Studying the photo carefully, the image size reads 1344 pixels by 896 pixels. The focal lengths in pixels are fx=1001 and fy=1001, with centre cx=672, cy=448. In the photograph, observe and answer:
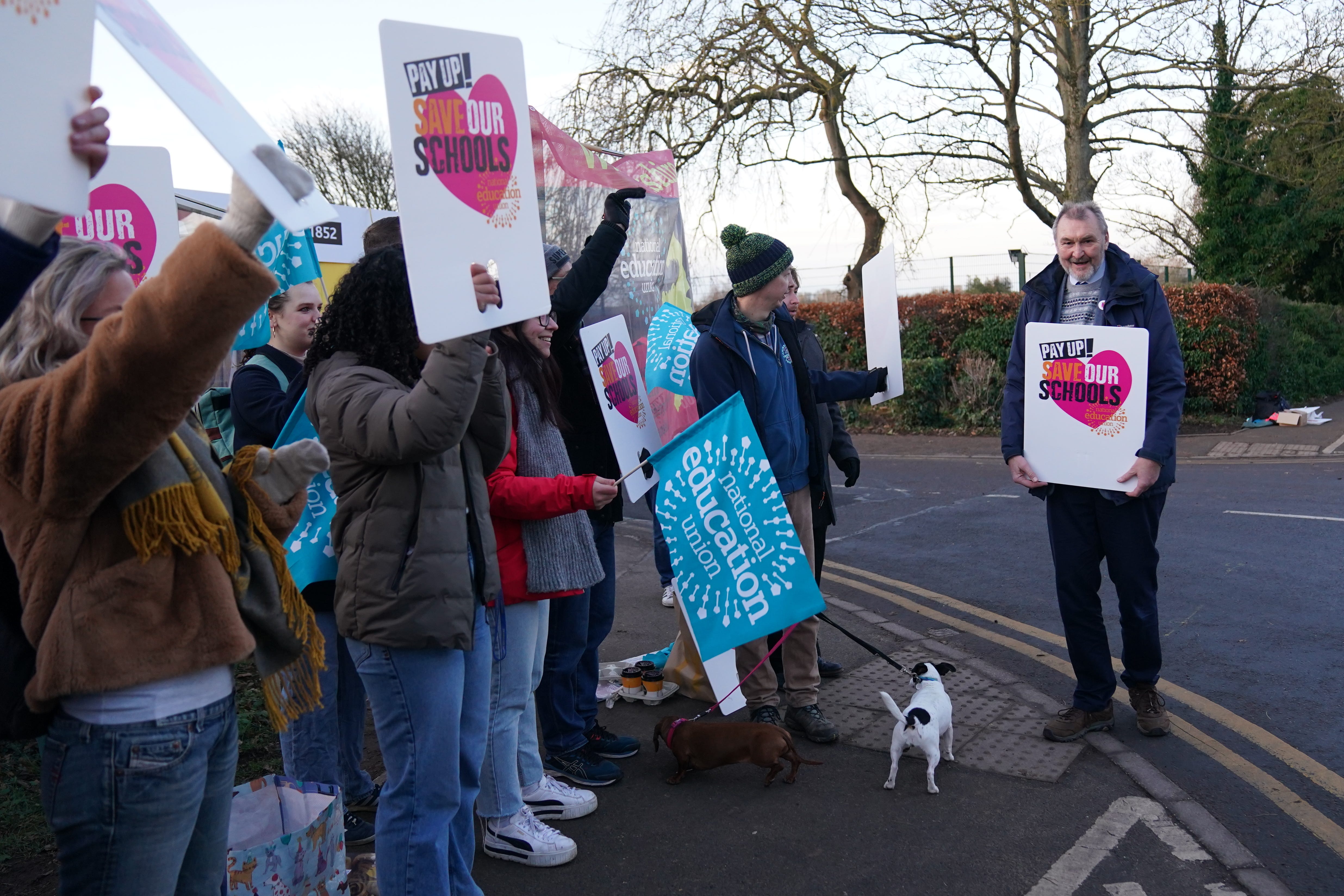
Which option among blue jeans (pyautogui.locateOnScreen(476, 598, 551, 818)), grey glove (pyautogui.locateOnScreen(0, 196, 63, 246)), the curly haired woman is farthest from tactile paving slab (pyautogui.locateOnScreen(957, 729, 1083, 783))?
grey glove (pyautogui.locateOnScreen(0, 196, 63, 246))

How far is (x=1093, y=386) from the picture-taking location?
13.8 feet

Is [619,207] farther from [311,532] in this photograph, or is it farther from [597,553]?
[311,532]

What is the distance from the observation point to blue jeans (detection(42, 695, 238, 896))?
5.87 feet

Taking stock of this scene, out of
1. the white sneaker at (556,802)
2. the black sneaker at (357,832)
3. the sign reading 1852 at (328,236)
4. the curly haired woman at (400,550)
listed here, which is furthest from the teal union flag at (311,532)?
the sign reading 1852 at (328,236)

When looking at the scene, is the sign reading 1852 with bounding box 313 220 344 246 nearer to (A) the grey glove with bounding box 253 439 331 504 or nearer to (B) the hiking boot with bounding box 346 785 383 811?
(B) the hiking boot with bounding box 346 785 383 811

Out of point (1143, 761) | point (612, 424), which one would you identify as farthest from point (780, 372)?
point (1143, 761)

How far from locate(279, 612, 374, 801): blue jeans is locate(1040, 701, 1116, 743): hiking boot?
2750 mm

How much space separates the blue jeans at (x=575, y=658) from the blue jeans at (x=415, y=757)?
1.22m

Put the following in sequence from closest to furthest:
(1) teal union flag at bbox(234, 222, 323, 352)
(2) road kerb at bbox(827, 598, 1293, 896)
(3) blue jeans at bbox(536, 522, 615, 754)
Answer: (2) road kerb at bbox(827, 598, 1293, 896) → (3) blue jeans at bbox(536, 522, 615, 754) → (1) teal union flag at bbox(234, 222, 323, 352)

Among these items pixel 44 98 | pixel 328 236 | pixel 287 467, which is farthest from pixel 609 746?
pixel 328 236

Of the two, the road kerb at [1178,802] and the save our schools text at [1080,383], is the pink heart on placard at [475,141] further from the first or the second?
the road kerb at [1178,802]

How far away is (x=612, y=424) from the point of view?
411 centimetres

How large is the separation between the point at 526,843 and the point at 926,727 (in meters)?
1.55

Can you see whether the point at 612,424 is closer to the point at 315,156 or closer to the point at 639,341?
the point at 639,341
